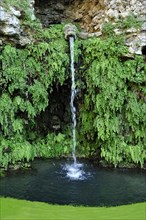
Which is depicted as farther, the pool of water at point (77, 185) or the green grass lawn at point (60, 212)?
the pool of water at point (77, 185)

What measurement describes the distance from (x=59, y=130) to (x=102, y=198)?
549 centimetres

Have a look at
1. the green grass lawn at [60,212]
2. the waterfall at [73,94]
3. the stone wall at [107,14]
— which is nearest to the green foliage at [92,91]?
the waterfall at [73,94]

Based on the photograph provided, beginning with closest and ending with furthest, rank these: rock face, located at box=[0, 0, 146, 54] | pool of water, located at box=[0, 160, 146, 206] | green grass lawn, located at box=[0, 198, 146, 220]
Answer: green grass lawn, located at box=[0, 198, 146, 220], pool of water, located at box=[0, 160, 146, 206], rock face, located at box=[0, 0, 146, 54]

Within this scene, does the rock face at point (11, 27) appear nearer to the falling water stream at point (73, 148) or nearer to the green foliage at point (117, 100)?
the falling water stream at point (73, 148)

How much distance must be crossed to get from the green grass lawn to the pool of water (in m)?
1.16

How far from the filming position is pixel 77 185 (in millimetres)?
10594

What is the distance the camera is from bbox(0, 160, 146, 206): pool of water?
31.1ft

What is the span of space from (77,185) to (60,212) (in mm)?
2998

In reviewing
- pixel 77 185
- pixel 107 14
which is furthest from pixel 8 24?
pixel 77 185

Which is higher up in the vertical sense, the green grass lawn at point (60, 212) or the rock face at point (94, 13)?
the rock face at point (94, 13)

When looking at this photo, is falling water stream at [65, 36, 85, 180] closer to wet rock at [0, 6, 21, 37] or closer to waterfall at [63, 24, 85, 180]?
waterfall at [63, 24, 85, 180]

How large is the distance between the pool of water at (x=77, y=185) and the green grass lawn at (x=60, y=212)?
1.16 metres

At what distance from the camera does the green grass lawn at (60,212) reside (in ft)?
23.0

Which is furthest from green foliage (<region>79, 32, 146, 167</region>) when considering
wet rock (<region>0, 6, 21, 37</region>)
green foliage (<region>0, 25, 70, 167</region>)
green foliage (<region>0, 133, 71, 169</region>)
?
wet rock (<region>0, 6, 21, 37</region>)
